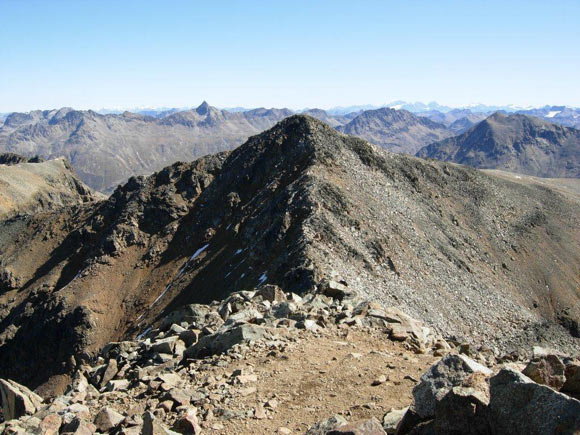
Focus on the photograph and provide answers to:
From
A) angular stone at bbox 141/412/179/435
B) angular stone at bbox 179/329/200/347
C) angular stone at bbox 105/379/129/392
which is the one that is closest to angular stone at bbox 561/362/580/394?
angular stone at bbox 141/412/179/435

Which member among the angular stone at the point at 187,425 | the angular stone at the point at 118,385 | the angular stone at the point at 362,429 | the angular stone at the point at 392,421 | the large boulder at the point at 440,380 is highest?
the large boulder at the point at 440,380

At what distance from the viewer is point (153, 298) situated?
5712cm

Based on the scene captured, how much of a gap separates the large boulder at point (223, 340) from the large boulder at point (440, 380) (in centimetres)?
954

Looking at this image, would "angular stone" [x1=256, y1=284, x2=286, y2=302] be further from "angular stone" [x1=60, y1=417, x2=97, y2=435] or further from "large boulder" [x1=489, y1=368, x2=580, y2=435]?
"large boulder" [x1=489, y1=368, x2=580, y2=435]

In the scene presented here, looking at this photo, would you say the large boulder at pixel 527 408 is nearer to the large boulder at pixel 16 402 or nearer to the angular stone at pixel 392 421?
the angular stone at pixel 392 421

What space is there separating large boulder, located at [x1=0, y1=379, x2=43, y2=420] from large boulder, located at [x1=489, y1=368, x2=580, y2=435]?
15.0 meters

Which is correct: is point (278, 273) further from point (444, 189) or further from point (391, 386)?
point (444, 189)

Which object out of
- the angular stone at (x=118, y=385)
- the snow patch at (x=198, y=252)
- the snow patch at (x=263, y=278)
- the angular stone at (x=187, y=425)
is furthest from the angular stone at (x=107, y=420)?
the snow patch at (x=198, y=252)

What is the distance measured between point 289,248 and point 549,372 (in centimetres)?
3443

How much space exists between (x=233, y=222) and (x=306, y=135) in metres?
18.1

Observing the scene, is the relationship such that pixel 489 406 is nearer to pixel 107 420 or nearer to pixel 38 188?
pixel 107 420

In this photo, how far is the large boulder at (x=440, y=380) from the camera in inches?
364

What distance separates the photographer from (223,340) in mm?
18062

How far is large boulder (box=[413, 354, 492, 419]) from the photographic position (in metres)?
9.26
